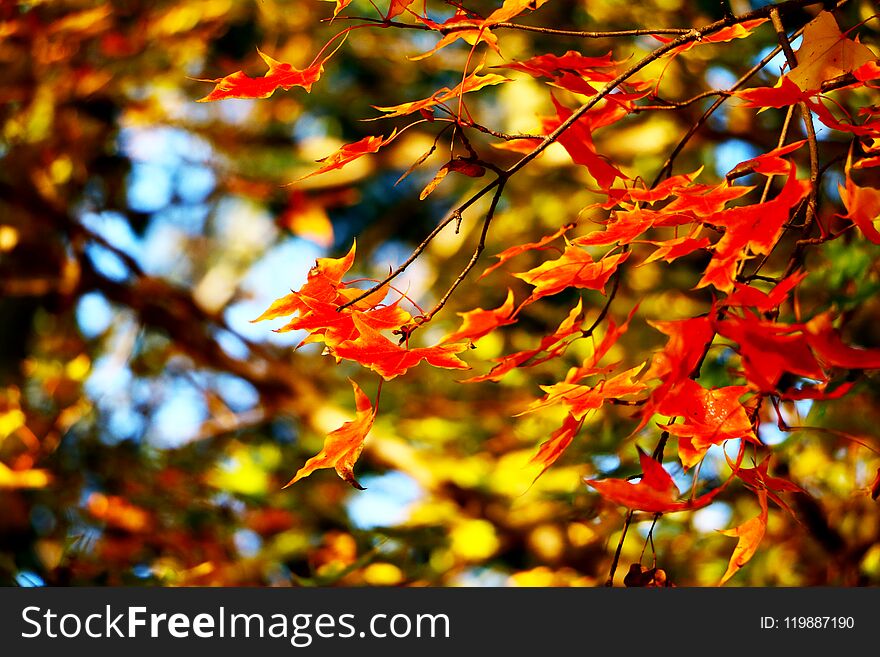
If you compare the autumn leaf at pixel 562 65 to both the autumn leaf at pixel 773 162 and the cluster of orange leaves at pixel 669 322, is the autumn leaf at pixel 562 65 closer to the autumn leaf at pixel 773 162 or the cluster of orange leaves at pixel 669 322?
the cluster of orange leaves at pixel 669 322

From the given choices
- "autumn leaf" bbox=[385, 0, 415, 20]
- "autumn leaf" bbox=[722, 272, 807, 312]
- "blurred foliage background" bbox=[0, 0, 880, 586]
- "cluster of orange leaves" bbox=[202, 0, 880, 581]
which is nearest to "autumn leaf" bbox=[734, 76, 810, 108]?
"cluster of orange leaves" bbox=[202, 0, 880, 581]

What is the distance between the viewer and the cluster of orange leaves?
0.36 meters

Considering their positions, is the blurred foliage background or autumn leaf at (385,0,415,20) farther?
the blurred foliage background

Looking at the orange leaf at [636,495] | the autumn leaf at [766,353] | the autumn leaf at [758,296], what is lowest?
the orange leaf at [636,495]

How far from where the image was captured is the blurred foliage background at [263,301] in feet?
4.18

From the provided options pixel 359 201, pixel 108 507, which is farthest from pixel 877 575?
pixel 108 507

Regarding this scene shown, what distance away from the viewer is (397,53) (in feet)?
5.23

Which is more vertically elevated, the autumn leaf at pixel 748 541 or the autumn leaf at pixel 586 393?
the autumn leaf at pixel 586 393

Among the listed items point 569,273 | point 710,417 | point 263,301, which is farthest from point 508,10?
point 263,301

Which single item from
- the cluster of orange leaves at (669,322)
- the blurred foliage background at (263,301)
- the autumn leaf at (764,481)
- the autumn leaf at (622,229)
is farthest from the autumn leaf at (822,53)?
the blurred foliage background at (263,301)

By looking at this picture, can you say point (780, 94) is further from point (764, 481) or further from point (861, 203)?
point (764, 481)

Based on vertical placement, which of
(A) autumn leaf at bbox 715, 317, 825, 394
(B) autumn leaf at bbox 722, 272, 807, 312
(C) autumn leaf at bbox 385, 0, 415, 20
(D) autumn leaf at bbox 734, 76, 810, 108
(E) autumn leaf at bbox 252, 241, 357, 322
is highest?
(C) autumn leaf at bbox 385, 0, 415, 20

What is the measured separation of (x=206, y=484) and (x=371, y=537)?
50 cm

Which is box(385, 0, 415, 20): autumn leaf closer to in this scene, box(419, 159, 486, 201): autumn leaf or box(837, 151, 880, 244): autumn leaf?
box(419, 159, 486, 201): autumn leaf
